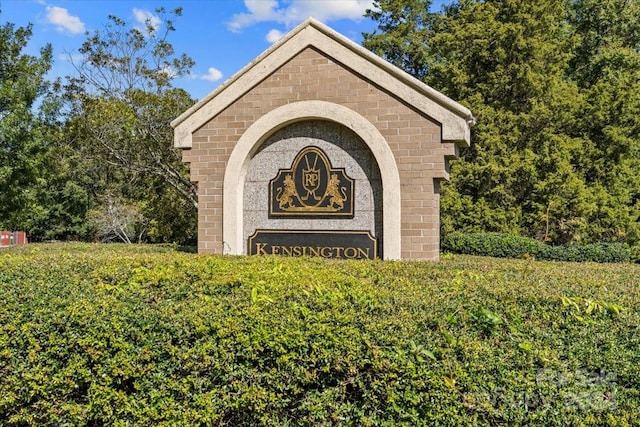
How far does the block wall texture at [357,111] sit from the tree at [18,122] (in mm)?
9538

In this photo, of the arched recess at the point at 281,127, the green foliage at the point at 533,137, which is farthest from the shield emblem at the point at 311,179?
the green foliage at the point at 533,137

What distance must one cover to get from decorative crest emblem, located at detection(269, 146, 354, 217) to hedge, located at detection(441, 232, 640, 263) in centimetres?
539

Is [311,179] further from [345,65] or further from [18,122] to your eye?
[18,122]

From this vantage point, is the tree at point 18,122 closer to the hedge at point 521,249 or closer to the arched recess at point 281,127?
the arched recess at point 281,127

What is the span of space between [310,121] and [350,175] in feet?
3.81

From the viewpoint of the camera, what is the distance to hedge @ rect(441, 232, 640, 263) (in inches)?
481

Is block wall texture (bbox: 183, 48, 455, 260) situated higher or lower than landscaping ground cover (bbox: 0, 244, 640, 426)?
higher

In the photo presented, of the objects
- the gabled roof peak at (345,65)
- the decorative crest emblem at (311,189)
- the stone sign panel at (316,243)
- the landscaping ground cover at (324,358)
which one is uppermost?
the gabled roof peak at (345,65)

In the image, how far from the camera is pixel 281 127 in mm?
8672

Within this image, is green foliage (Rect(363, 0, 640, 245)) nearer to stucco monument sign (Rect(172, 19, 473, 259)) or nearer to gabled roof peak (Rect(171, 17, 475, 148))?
stucco monument sign (Rect(172, 19, 473, 259))

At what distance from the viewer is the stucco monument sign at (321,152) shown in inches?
314

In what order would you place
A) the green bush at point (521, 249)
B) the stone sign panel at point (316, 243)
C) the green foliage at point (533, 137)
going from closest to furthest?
the stone sign panel at point (316, 243) → the green bush at point (521, 249) → the green foliage at point (533, 137)

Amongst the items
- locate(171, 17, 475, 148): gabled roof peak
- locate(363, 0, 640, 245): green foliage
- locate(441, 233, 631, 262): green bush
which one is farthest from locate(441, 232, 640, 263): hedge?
locate(171, 17, 475, 148): gabled roof peak

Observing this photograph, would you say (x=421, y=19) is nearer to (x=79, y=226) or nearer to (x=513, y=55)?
(x=513, y=55)
